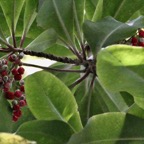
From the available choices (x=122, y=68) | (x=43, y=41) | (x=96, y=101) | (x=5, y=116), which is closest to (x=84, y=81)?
(x=96, y=101)

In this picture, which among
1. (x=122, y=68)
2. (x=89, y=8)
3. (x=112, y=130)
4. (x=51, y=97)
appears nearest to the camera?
(x=122, y=68)

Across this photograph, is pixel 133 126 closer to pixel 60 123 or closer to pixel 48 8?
pixel 60 123

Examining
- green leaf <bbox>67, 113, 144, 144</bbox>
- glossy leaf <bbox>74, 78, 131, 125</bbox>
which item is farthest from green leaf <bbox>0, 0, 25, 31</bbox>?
green leaf <bbox>67, 113, 144, 144</bbox>

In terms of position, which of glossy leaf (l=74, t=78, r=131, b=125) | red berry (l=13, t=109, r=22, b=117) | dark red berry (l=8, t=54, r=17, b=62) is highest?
dark red berry (l=8, t=54, r=17, b=62)

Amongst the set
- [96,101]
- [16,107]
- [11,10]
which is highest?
[11,10]

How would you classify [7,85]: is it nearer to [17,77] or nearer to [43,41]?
[17,77]

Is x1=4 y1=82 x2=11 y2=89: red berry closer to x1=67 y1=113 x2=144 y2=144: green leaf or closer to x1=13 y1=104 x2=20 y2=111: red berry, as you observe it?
x1=13 y1=104 x2=20 y2=111: red berry
